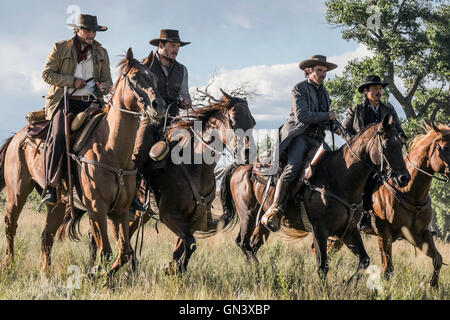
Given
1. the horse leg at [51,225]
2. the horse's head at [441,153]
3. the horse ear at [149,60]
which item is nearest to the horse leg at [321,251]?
the horse's head at [441,153]

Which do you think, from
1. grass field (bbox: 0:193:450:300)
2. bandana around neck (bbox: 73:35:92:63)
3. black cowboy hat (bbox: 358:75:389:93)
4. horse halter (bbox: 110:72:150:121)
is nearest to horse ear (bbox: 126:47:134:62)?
horse halter (bbox: 110:72:150:121)

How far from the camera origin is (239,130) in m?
7.54

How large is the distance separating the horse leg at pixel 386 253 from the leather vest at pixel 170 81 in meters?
3.77

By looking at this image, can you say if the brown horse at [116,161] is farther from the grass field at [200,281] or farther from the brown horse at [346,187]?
the brown horse at [346,187]

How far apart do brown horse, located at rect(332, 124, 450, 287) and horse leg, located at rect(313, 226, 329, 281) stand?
4.82ft

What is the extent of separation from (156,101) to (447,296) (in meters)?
4.60

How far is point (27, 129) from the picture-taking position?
8297 mm

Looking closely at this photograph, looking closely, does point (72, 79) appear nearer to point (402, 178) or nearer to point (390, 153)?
point (390, 153)

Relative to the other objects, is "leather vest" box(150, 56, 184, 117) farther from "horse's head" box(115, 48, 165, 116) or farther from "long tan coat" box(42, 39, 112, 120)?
"horse's head" box(115, 48, 165, 116)

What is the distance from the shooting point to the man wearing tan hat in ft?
26.4

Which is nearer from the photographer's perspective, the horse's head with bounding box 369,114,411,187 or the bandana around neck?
the horse's head with bounding box 369,114,411,187

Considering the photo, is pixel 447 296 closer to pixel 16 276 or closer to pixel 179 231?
pixel 179 231

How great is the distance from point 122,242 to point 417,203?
15.1ft

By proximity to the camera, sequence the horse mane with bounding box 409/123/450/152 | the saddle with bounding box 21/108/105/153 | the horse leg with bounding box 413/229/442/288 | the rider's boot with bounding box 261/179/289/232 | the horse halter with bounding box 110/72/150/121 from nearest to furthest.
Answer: the horse halter with bounding box 110/72/150/121 → the saddle with bounding box 21/108/105/153 → the rider's boot with bounding box 261/179/289/232 → the horse leg with bounding box 413/229/442/288 → the horse mane with bounding box 409/123/450/152
